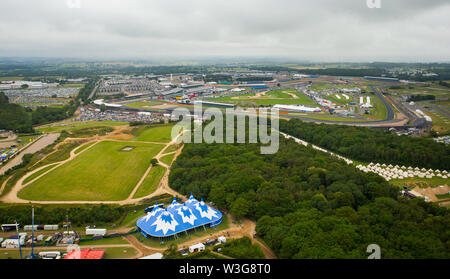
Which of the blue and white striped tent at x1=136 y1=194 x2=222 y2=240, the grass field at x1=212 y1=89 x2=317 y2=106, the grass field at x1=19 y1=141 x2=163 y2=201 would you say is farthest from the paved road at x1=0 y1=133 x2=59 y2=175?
the grass field at x1=212 y1=89 x2=317 y2=106

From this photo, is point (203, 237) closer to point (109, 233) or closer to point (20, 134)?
point (109, 233)

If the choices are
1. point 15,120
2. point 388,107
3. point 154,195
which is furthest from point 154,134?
point 388,107

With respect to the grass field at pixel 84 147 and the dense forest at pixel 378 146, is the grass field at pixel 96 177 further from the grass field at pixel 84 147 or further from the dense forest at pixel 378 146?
the dense forest at pixel 378 146

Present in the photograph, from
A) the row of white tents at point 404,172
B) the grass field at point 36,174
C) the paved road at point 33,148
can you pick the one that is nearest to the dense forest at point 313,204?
the row of white tents at point 404,172

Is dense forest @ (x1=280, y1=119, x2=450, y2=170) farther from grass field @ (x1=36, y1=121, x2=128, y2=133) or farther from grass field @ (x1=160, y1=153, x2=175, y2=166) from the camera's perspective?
grass field @ (x1=36, y1=121, x2=128, y2=133)
